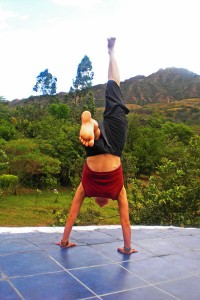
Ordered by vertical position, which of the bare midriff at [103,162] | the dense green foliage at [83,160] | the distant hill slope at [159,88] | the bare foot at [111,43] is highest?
the distant hill slope at [159,88]

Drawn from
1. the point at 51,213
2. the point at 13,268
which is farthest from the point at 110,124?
the point at 51,213

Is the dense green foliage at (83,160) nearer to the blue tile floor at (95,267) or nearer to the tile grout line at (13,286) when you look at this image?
the blue tile floor at (95,267)

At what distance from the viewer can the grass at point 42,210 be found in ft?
30.9

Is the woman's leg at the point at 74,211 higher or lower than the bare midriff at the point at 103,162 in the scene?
lower

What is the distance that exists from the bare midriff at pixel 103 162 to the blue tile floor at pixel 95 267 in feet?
2.34

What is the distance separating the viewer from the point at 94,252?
117 inches

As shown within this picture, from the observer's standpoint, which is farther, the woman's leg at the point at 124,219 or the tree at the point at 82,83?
the tree at the point at 82,83

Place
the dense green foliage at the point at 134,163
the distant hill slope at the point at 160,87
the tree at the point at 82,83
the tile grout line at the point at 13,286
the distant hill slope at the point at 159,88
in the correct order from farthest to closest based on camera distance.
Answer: the distant hill slope at the point at 160,87 < the distant hill slope at the point at 159,88 < the tree at the point at 82,83 < the dense green foliage at the point at 134,163 < the tile grout line at the point at 13,286

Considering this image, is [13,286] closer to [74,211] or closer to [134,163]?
[74,211]

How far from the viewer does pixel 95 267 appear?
261 cm

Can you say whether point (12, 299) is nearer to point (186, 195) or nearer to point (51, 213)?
point (186, 195)

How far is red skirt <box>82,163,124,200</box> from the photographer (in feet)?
9.17

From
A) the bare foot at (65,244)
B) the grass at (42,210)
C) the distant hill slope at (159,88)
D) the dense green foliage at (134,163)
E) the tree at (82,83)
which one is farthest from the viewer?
the distant hill slope at (159,88)

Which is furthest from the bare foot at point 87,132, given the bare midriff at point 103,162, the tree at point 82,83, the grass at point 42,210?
the tree at point 82,83
